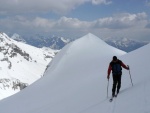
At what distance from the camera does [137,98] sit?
56.9 feet

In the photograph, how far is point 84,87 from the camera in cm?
3466

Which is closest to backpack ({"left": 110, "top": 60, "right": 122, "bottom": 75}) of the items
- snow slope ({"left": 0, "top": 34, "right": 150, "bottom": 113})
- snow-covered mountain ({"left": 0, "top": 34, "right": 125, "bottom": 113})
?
snow slope ({"left": 0, "top": 34, "right": 150, "bottom": 113})

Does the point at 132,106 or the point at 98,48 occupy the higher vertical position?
the point at 98,48

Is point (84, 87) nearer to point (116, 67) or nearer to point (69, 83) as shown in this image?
point (69, 83)

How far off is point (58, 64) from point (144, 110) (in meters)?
46.5

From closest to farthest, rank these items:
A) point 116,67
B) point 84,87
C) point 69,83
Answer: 1. point 116,67
2. point 84,87
3. point 69,83

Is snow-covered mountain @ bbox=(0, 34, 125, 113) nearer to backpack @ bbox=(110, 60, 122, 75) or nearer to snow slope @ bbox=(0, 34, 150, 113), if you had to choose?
snow slope @ bbox=(0, 34, 150, 113)

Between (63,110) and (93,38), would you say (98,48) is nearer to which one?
(93,38)

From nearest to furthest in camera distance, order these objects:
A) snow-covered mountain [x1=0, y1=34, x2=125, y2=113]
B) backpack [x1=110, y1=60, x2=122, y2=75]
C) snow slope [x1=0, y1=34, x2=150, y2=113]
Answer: snow slope [x1=0, y1=34, x2=150, y2=113] → backpack [x1=110, y1=60, x2=122, y2=75] → snow-covered mountain [x1=0, y1=34, x2=125, y2=113]

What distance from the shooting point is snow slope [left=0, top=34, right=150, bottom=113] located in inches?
730

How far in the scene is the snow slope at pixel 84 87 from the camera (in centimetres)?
1855

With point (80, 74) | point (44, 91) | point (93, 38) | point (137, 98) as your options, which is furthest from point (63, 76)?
point (137, 98)

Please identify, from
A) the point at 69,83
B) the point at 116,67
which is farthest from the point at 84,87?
the point at 116,67

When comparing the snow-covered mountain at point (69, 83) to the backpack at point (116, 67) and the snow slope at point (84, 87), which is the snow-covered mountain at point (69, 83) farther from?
the backpack at point (116, 67)
